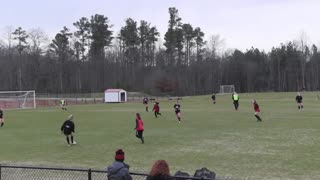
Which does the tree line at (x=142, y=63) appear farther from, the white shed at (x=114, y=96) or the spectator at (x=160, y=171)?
the spectator at (x=160, y=171)

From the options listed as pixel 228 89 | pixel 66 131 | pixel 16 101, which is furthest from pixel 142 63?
pixel 66 131

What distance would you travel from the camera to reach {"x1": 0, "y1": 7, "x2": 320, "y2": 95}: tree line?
122125mm

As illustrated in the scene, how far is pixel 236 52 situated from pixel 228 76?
31.5 ft

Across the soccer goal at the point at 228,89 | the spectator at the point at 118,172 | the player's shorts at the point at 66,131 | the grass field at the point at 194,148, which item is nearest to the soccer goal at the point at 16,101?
the grass field at the point at 194,148

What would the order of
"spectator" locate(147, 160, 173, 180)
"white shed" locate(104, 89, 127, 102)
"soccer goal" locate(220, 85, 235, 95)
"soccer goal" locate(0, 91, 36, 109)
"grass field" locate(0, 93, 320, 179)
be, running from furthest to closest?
1. "soccer goal" locate(220, 85, 235, 95)
2. "white shed" locate(104, 89, 127, 102)
3. "soccer goal" locate(0, 91, 36, 109)
4. "grass field" locate(0, 93, 320, 179)
5. "spectator" locate(147, 160, 173, 180)

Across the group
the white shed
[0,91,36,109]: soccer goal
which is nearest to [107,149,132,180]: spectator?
[0,91,36,109]: soccer goal

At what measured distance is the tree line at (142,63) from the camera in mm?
122125

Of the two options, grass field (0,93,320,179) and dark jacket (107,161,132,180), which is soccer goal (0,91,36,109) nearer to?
grass field (0,93,320,179)

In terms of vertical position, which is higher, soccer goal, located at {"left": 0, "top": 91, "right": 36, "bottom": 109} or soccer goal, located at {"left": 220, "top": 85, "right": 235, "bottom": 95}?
soccer goal, located at {"left": 220, "top": 85, "right": 235, "bottom": 95}

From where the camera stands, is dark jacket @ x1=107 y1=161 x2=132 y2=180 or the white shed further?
the white shed

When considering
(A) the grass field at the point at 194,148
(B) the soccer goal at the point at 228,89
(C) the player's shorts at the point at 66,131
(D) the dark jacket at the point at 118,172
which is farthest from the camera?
(B) the soccer goal at the point at 228,89

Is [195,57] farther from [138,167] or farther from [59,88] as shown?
[138,167]

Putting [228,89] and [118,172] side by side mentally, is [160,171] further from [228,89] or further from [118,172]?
[228,89]

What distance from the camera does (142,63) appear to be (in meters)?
134
